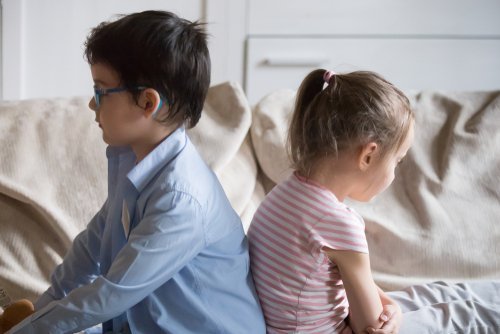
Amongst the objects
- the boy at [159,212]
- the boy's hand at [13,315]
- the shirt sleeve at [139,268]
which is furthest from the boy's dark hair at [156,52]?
the boy's hand at [13,315]

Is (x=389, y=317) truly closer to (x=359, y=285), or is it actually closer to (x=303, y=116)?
(x=359, y=285)

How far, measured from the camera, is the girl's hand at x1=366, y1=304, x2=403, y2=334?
3.33ft

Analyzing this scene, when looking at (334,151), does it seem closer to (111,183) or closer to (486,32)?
(111,183)

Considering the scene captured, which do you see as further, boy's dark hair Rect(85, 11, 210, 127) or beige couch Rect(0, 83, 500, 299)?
beige couch Rect(0, 83, 500, 299)

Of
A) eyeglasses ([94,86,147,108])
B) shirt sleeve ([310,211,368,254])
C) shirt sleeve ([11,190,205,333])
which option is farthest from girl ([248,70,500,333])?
eyeglasses ([94,86,147,108])

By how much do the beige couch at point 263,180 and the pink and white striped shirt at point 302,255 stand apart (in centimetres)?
38

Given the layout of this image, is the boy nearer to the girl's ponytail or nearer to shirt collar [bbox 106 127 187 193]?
shirt collar [bbox 106 127 187 193]

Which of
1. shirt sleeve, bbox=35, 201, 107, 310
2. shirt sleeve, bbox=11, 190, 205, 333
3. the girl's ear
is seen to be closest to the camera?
shirt sleeve, bbox=11, 190, 205, 333

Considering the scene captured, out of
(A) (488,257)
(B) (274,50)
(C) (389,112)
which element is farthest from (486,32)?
(C) (389,112)

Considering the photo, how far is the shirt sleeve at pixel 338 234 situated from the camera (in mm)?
964

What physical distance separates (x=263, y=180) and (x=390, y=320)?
2.00 feet

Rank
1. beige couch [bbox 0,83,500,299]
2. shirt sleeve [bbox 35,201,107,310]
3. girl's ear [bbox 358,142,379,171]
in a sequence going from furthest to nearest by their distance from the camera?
1. beige couch [bbox 0,83,500,299]
2. shirt sleeve [bbox 35,201,107,310]
3. girl's ear [bbox 358,142,379,171]

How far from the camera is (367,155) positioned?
999mm

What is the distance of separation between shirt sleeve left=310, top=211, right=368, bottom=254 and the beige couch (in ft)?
1.42
